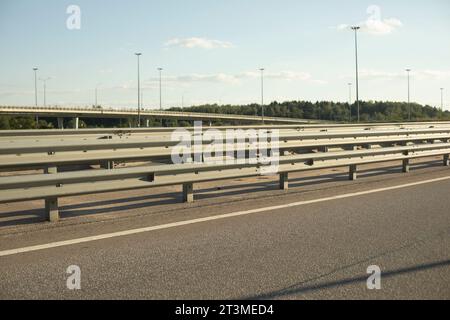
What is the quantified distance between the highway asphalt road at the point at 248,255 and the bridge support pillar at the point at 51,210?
289mm

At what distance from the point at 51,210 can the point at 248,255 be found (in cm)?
238

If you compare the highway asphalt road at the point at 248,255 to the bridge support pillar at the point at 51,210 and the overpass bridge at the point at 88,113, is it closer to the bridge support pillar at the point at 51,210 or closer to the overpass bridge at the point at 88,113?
the bridge support pillar at the point at 51,210

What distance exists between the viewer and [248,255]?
449 centimetres

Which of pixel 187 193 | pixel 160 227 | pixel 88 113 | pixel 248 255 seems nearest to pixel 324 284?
pixel 248 255

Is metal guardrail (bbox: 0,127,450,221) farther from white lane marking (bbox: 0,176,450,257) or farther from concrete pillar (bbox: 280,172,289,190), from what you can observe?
white lane marking (bbox: 0,176,450,257)

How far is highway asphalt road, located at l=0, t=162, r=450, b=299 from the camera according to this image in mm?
3635

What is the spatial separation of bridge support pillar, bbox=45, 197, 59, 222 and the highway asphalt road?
0.95 ft

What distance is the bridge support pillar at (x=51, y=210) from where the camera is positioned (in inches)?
225

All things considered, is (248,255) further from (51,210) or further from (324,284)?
(51,210)

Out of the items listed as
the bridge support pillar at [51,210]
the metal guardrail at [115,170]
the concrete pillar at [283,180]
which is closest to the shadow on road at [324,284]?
the metal guardrail at [115,170]

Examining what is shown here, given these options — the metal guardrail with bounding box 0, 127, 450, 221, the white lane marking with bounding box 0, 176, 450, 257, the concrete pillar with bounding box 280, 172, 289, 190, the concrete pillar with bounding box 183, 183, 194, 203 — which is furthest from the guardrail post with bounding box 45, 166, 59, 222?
the concrete pillar with bounding box 280, 172, 289, 190

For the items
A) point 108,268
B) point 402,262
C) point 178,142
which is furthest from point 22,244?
point 402,262
